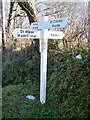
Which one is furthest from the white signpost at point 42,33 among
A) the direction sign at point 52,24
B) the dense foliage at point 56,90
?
the dense foliage at point 56,90

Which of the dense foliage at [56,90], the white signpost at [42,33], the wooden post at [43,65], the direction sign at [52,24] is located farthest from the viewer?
the wooden post at [43,65]

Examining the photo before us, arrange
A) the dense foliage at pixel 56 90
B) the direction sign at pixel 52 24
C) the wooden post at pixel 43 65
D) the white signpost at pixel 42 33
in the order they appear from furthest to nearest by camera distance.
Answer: the wooden post at pixel 43 65, the white signpost at pixel 42 33, the dense foliage at pixel 56 90, the direction sign at pixel 52 24

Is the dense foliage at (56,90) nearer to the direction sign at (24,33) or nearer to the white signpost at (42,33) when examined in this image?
the white signpost at (42,33)

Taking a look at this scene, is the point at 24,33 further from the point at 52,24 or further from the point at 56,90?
the point at 56,90

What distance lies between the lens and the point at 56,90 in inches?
205

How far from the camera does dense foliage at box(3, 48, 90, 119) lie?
4750 millimetres

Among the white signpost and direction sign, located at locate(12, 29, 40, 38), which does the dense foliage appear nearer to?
the white signpost

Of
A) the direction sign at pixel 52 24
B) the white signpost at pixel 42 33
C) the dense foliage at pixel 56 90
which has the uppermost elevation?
the direction sign at pixel 52 24

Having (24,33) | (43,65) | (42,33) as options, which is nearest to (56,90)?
(43,65)

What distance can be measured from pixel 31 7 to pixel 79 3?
55.9 inches

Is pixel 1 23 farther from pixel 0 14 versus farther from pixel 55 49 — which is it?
pixel 55 49

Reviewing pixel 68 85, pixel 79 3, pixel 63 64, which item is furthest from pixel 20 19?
pixel 68 85

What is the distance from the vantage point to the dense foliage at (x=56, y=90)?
187 inches

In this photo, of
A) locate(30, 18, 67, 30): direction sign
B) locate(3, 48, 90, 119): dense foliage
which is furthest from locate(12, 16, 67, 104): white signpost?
locate(3, 48, 90, 119): dense foliage
